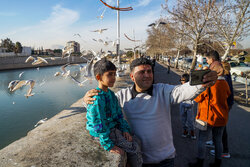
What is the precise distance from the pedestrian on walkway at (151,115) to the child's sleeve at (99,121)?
41 cm

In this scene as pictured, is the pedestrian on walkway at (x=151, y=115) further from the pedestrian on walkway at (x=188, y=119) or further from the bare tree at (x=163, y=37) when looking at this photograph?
the bare tree at (x=163, y=37)

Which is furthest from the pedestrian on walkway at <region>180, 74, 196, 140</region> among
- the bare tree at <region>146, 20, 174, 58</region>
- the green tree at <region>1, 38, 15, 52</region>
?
the green tree at <region>1, 38, 15, 52</region>

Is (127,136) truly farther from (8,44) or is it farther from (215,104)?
(8,44)

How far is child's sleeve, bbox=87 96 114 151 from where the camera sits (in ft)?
Result: 4.50

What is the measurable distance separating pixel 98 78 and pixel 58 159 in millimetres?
933

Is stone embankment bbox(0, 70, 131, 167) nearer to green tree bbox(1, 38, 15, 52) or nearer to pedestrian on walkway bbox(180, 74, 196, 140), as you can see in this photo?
pedestrian on walkway bbox(180, 74, 196, 140)

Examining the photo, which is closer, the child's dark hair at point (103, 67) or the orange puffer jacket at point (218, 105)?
the child's dark hair at point (103, 67)

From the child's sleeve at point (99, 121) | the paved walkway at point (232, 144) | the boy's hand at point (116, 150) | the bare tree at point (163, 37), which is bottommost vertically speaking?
the paved walkway at point (232, 144)

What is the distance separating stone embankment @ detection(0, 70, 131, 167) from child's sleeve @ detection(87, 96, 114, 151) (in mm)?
245

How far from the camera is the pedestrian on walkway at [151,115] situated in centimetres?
163

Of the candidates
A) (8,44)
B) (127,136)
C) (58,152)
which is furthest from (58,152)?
(8,44)

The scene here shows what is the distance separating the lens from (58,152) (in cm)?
160

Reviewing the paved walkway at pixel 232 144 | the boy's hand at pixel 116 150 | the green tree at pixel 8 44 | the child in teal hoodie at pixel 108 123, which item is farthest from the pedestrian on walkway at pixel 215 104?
the green tree at pixel 8 44

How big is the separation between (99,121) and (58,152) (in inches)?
26.3
